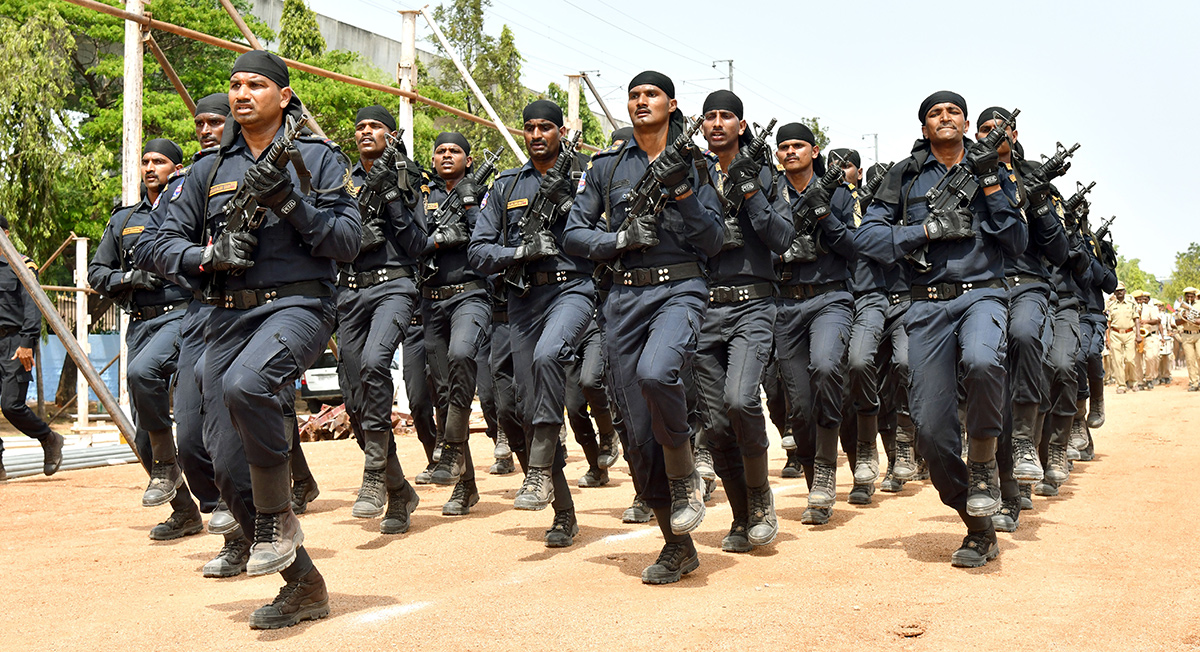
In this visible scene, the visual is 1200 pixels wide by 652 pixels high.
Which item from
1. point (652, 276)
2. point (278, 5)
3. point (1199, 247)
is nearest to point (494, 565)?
point (652, 276)

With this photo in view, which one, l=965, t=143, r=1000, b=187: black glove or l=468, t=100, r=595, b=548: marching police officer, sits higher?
l=965, t=143, r=1000, b=187: black glove

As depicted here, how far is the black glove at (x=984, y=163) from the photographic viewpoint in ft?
22.5

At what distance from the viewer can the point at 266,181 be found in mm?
5055

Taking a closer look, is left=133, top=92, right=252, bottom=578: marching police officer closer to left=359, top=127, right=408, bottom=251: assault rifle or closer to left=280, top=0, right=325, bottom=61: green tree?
left=359, top=127, right=408, bottom=251: assault rifle

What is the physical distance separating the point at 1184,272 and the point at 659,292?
7000cm

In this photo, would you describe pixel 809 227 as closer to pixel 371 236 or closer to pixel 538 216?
pixel 538 216

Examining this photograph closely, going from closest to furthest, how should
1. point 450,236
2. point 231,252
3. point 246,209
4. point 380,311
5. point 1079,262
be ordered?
point 231,252 → point 246,209 → point 380,311 → point 450,236 → point 1079,262

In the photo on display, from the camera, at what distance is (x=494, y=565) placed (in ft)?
21.4

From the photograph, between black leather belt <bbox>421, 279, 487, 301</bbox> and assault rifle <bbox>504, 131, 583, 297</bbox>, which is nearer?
assault rifle <bbox>504, 131, 583, 297</bbox>

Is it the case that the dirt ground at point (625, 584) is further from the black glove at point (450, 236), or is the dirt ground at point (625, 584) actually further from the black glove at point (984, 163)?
the black glove at point (984, 163)

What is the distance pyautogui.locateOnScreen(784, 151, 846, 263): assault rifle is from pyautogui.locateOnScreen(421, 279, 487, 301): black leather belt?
232 centimetres

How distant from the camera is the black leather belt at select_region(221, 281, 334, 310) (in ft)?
17.5

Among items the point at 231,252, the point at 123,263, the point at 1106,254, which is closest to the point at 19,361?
the point at 123,263

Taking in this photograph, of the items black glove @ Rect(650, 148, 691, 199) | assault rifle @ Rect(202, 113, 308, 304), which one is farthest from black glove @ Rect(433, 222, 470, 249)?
assault rifle @ Rect(202, 113, 308, 304)
